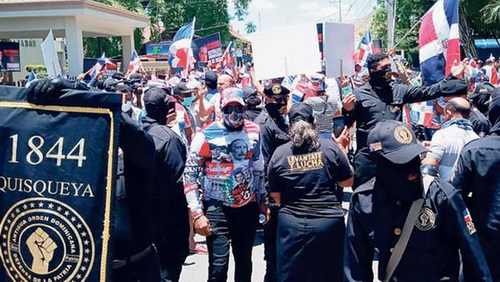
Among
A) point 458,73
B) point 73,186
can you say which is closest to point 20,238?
point 73,186

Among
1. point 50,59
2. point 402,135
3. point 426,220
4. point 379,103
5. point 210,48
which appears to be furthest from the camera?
point 210,48

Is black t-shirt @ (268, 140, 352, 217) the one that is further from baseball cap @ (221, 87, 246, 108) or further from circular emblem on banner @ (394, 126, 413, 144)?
circular emblem on banner @ (394, 126, 413, 144)

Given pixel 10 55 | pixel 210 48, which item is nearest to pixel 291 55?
pixel 210 48

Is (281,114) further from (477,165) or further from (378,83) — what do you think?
(477,165)

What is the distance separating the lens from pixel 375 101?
6.08m

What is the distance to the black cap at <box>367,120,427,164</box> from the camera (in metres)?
3.19

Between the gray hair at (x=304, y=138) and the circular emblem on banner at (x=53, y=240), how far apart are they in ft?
7.92

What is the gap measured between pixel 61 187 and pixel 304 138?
247cm

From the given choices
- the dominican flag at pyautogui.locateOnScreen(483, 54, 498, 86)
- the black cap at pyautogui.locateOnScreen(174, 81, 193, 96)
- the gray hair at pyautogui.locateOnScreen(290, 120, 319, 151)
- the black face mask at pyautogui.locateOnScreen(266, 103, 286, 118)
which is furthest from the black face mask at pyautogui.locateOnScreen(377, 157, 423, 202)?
the dominican flag at pyautogui.locateOnScreen(483, 54, 498, 86)

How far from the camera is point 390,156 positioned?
A: 10.6ft

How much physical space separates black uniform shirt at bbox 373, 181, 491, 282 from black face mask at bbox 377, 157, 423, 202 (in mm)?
51

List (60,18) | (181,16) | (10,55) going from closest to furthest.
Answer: (60,18), (10,55), (181,16)

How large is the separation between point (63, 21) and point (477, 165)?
22335 millimetres

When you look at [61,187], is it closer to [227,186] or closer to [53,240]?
[53,240]
